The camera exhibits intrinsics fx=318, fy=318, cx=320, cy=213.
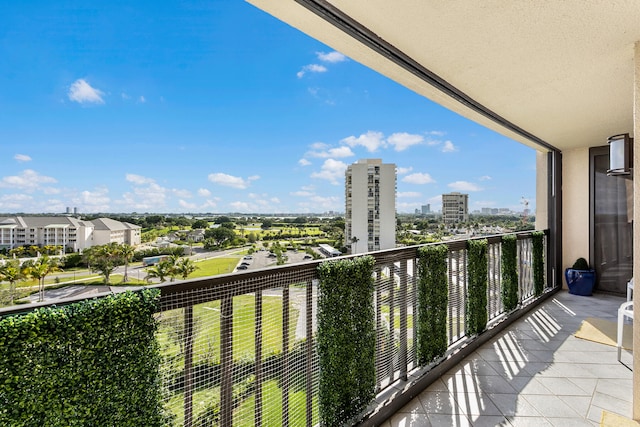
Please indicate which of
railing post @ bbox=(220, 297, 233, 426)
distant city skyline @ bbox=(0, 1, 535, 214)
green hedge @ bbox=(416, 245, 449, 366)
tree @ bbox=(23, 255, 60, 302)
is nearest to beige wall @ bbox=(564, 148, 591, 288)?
distant city skyline @ bbox=(0, 1, 535, 214)

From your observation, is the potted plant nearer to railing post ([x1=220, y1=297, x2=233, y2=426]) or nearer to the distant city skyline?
the distant city skyline

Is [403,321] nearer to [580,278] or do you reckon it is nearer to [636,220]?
[636,220]

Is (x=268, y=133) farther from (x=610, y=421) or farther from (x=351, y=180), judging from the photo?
(x=610, y=421)

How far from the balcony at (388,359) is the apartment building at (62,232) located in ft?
4.75

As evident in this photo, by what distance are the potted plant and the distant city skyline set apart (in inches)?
60.7

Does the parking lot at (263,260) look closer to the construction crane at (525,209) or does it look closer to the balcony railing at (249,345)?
the balcony railing at (249,345)

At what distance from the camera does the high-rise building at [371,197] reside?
5945mm

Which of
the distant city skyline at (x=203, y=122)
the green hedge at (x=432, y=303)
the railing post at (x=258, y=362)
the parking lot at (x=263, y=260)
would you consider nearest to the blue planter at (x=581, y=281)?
the distant city skyline at (x=203, y=122)

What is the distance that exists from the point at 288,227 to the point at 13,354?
3517 millimetres

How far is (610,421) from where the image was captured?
225cm

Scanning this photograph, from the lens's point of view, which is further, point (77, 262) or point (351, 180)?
point (351, 180)

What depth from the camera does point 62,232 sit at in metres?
2.36

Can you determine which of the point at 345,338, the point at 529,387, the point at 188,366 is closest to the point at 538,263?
the point at 529,387

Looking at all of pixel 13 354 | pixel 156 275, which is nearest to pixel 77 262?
pixel 156 275
